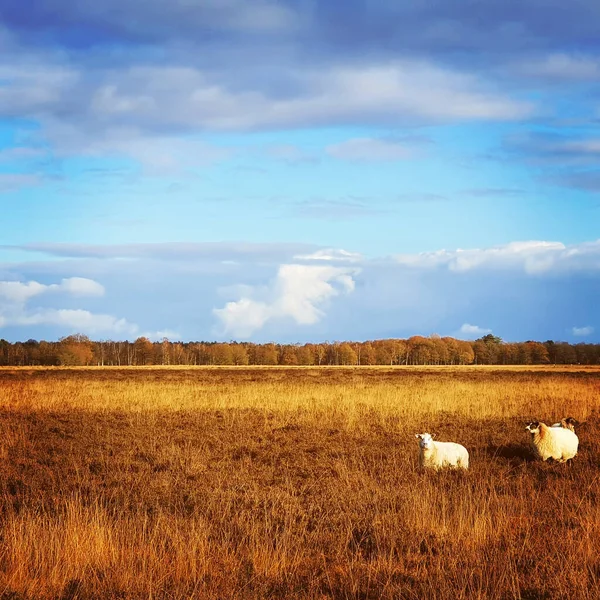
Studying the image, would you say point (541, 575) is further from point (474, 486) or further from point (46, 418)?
point (46, 418)

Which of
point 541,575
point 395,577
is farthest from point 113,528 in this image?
point 541,575

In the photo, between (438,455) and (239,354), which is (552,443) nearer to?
(438,455)

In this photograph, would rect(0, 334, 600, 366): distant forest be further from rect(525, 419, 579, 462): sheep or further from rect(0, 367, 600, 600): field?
rect(525, 419, 579, 462): sheep

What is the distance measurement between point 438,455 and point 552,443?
9.08 ft

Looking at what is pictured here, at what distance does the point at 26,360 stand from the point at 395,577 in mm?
169737

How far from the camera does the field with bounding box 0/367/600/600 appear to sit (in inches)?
271

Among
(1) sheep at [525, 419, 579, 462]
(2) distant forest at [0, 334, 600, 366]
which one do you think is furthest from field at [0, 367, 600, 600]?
(2) distant forest at [0, 334, 600, 366]

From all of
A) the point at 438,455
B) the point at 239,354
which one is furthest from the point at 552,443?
the point at 239,354

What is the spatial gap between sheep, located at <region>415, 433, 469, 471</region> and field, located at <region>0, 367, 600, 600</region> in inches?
17.0

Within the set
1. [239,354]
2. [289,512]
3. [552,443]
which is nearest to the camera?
[289,512]

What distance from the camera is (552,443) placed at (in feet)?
46.8

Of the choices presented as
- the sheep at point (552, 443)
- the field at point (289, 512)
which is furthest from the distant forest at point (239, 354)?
the sheep at point (552, 443)

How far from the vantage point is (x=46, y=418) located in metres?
22.2

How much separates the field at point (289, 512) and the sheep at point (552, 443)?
1.23 feet
